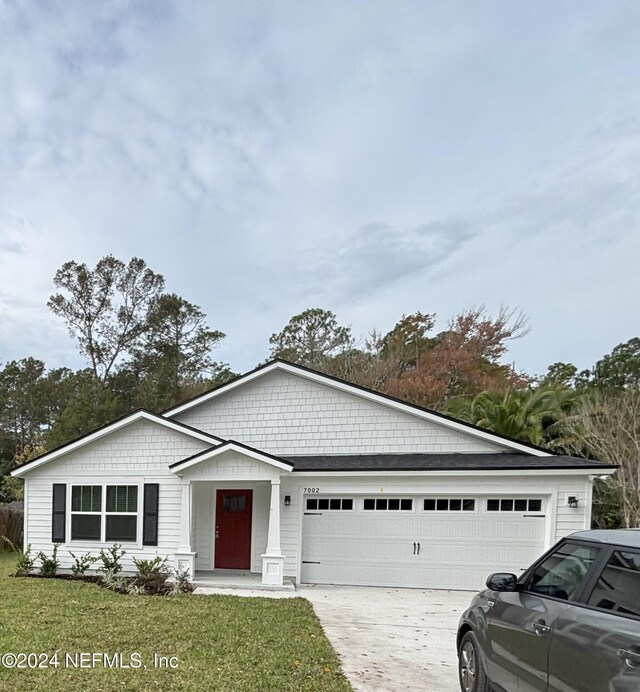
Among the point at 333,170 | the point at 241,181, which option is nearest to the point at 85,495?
the point at 241,181

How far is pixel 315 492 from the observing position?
36.9 feet

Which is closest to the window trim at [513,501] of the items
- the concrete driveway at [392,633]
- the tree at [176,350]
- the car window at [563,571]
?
the concrete driveway at [392,633]

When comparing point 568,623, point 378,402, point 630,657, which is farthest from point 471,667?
point 378,402

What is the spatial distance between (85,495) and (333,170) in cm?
1105

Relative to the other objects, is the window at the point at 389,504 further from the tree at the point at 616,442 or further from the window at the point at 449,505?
the tree at the point at 616,442

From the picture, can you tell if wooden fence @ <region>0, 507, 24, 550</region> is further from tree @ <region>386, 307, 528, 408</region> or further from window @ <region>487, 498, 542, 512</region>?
tree @ <region>386, 307, 528, 408</region>

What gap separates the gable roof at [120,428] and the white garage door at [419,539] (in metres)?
2.94

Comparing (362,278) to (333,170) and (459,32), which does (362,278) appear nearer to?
(333,170)

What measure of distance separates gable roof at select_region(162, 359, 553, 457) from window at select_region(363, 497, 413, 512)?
2148 millimetres

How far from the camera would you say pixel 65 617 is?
7078mm

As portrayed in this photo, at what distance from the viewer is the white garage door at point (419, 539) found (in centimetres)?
1063

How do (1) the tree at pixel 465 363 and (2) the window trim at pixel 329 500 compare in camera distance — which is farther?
(1) the tree at pixel 465 363

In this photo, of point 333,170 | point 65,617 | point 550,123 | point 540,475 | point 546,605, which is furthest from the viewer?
point 333,170

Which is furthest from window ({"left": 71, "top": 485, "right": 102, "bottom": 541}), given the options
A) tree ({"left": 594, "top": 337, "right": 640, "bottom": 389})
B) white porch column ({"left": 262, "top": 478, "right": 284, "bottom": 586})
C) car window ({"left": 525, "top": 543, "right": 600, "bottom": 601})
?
tree ({"left": 594, "top": 337, "right": 640, "bottom": 389})
